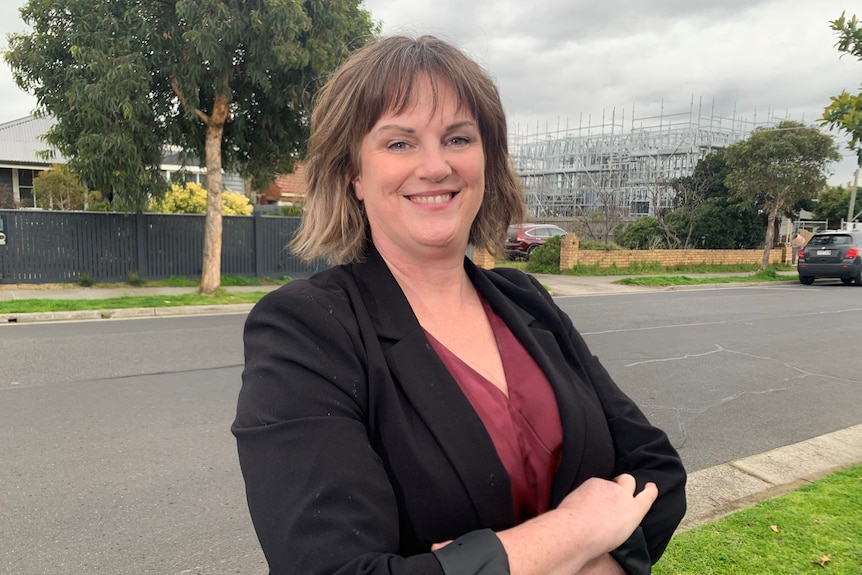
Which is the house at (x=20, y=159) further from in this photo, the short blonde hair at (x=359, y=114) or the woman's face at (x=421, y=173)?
the woman's face at (x=421, y=173)

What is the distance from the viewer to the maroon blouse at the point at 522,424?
1.29 metres

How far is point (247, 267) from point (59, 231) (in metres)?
4.33

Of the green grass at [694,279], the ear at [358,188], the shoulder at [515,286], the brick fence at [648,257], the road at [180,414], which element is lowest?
the road at [180,414]

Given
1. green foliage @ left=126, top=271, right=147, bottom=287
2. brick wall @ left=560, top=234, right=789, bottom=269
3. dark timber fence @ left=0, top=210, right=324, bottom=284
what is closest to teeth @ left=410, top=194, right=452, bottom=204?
dark timber fence @ left=0, top=210, right=324, bottom=284

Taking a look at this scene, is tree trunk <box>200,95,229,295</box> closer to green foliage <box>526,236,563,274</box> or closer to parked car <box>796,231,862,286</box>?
green foliage <box>526,236,563,274</box>

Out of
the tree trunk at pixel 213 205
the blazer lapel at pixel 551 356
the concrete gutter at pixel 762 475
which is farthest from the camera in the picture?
the tree trunk at pixel 213 205

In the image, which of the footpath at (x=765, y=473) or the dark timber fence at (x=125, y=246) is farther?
the dark timber fence at (x=125, y=246)

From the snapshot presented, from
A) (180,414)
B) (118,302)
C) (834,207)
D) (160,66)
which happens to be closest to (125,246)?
(118,302)

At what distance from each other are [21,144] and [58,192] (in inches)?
340

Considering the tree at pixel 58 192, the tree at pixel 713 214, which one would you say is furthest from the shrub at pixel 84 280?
the tree at pixel 713 214

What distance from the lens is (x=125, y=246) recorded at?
14.3m

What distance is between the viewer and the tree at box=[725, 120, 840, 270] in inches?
808

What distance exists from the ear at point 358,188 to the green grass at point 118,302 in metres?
10.8

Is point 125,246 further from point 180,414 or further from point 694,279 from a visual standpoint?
point 694,279
